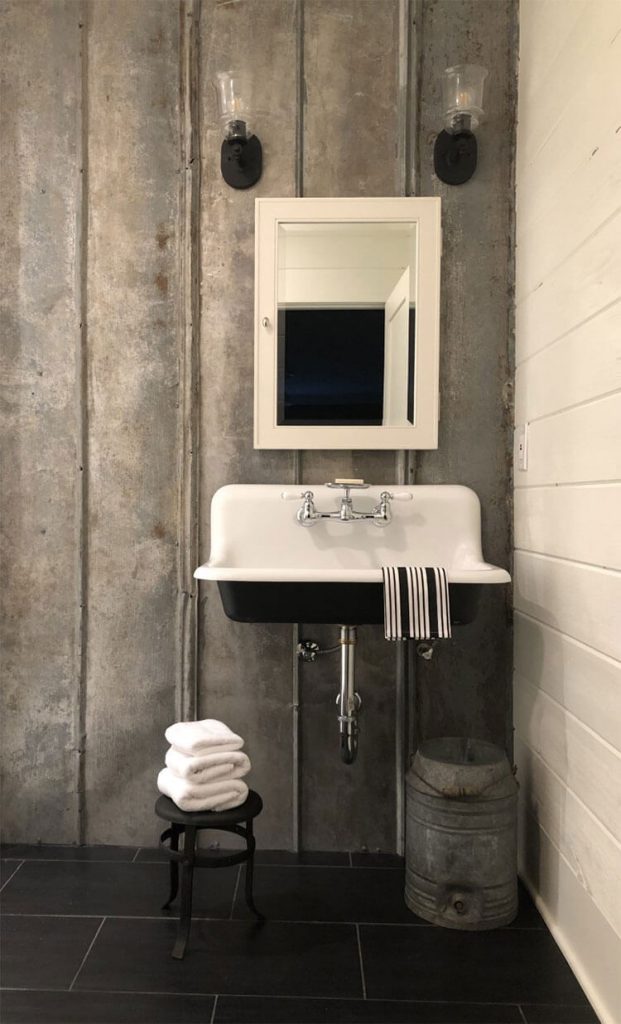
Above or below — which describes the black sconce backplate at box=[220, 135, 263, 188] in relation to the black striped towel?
above

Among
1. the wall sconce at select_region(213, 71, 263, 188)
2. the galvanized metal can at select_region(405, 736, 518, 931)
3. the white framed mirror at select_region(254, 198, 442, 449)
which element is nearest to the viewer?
the galvanized metal can at select_region(405, 736, 518, 931)

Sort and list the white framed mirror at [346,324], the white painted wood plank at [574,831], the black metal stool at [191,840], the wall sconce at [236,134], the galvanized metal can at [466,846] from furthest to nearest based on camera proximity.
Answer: the white framed mirror at [346,324] → the wall sconce at [236,134] → the galvanized metal can at [466,846] → the black metal stool at [191,840] → the white painted wood plank at [574,831]

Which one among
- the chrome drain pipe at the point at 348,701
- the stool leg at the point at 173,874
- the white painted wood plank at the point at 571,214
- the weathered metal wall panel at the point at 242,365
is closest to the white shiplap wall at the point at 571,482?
the white painted wood plank at the point at 571,214

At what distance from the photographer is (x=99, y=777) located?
2.35m

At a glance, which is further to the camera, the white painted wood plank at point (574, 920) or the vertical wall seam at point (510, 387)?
the vertical wall seam at point (510, 387)

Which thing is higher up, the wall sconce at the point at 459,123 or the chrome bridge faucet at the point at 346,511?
the wall sconce at the point at 459,123

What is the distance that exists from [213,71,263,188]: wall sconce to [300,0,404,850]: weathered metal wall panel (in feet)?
0.52

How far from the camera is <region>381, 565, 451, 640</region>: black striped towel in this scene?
1826mm

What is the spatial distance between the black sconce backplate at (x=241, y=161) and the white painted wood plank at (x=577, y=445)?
1.09 metres

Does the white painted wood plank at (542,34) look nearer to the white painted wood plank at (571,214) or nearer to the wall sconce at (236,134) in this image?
the white painted wood plank at (571,214)

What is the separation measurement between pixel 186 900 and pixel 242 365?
1.44 meters

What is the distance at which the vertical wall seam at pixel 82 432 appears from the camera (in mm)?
2328

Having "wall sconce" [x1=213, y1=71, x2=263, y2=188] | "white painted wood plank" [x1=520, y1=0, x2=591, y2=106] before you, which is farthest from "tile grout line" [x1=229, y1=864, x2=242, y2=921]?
"white painted wood plank" [x1=520, y1=0, x2=591, y2=106]

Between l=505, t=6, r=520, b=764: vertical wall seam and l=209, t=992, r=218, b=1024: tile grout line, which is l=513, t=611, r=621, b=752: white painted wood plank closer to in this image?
l=505, t=6, r=520, b=764: vertical wall seam
